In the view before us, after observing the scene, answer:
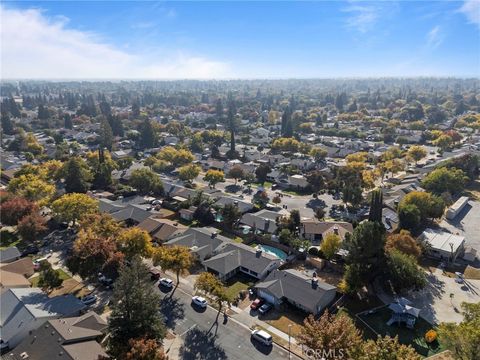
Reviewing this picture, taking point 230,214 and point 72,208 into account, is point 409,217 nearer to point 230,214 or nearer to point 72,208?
point 230,214

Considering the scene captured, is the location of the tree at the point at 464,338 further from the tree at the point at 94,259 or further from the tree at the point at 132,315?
the tree at the point at 94,259

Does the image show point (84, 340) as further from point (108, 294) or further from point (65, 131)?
point (65, 131)

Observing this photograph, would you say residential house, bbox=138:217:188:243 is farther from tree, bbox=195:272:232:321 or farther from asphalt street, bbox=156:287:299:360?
tree, bbox=195:272:232:321

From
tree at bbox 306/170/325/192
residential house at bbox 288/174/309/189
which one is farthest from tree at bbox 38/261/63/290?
residential house at bbox 288/174/309/189

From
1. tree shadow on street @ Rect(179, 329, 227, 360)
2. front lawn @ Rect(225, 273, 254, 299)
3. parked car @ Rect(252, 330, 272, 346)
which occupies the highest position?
parked car @ Rect(252, 330, 272, 346)

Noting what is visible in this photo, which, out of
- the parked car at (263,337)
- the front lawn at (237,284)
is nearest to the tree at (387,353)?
the parked car at (263,337)

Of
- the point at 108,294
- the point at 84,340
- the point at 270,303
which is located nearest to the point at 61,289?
the point at 108,294

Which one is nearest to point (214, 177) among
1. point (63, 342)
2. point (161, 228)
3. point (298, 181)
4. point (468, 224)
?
point (298, 181)
